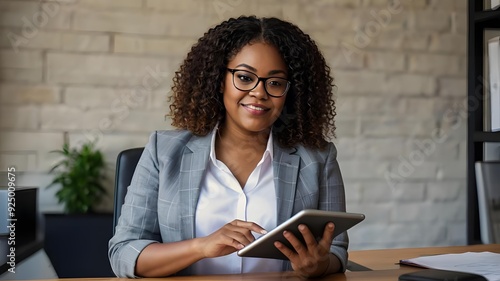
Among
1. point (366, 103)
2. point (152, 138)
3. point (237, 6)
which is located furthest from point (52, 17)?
point (366, 103)

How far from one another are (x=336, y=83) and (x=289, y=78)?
0.97m

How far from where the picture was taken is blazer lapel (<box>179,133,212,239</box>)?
148 cm

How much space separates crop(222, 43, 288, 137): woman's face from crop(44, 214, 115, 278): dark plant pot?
73 centimetres

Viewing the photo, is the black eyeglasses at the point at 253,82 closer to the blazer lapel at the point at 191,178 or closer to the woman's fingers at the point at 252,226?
the blazer lapel at the point at 191,178

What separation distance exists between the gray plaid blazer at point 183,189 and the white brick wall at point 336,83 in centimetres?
78

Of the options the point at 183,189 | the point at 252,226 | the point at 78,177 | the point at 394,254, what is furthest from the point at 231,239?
the point at 78,177

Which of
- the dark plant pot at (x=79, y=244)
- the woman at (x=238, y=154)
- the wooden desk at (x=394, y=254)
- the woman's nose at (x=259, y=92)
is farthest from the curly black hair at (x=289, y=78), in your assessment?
the dark plant pot at (x=79, y=244)

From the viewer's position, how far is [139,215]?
149 cm

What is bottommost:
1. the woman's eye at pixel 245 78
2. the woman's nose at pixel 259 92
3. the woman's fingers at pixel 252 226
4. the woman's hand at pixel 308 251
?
the woman's hand at pixel 308 251

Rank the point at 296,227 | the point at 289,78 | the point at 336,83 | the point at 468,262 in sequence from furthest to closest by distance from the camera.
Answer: the point at 336,83, the point at 289,78, the point at 468,262, the point at 296,227

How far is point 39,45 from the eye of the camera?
221 centimetres

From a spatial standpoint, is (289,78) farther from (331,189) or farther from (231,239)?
(231,239)

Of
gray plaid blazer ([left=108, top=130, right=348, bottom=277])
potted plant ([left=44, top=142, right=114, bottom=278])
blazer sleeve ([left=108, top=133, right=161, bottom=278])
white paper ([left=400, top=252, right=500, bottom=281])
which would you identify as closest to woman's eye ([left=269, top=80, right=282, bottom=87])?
gray plaid blazer ([left=108, top=130, right=348, bottom=277])

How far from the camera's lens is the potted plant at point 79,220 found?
2000 mm
